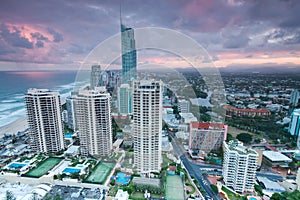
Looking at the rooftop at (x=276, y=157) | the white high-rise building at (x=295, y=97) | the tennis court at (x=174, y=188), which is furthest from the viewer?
the white high-rise building at (x=295, y=97)

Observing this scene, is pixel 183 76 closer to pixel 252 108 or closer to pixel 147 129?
pixel 147 129

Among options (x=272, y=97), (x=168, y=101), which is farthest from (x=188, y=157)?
(x=272, y=97)

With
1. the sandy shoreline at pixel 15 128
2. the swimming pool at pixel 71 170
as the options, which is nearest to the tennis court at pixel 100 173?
the swimming pool at pixel 71 170

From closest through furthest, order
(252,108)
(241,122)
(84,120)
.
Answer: (84,120), (241,122), (252,108)

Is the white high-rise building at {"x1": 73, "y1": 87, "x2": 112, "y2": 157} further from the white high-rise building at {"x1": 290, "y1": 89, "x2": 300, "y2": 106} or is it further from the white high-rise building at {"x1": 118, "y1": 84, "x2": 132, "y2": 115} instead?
the white high-rise building at {"x1": 290, "y1": 89, "x2": 300, "y2": 106}

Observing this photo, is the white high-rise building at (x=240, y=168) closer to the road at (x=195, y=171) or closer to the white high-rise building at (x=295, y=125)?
the road at (x=195, y=171)

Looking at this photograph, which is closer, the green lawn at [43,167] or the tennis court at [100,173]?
the tennis court at [100,173]

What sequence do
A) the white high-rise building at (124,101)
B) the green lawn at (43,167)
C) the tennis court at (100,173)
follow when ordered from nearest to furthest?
the tennis court at (100,173) → the green lawn at (43,167) → the white high-rise building at (124,101)

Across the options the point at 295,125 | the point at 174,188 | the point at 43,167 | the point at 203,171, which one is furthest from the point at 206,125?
the point at 43,167
